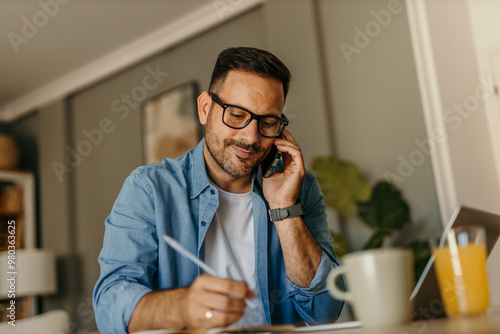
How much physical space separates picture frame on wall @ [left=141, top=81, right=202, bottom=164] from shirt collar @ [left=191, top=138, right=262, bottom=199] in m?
2.65

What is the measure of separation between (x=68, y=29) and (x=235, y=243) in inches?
135

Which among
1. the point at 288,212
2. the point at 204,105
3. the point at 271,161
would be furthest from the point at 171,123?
the point at 288,212

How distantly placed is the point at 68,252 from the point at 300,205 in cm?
430

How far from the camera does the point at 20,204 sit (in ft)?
17.7

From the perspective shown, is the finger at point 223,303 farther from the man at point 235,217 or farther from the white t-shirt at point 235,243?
the white t-shirt at point 235,243

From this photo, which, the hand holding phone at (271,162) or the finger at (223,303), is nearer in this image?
the finger at (223,303)

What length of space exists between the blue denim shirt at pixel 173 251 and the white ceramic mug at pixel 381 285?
1.42 ft

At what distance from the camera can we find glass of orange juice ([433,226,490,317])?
81 centimetres

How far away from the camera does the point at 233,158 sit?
1425 millimetres

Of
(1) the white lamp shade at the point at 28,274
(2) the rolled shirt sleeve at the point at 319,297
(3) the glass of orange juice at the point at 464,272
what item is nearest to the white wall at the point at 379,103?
(2) the rolled shirt sleeve at the point at 319,297

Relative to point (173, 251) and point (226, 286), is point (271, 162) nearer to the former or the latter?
point (173, 251)

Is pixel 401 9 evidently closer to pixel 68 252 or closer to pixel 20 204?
pixel 68 252

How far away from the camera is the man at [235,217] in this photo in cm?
119

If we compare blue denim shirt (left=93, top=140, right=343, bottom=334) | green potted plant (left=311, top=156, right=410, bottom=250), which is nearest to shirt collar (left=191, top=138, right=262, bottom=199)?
blue denim shirt (left=93, top=140, right=343, bottom=334)
